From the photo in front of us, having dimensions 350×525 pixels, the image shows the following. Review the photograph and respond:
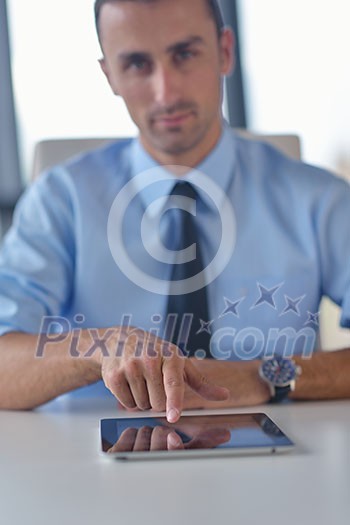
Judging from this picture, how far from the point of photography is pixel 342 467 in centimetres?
65

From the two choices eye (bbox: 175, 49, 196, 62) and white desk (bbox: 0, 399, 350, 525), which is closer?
white desk (bbox: 0, 399, 350, 525)

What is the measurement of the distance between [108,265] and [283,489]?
0.66 meters

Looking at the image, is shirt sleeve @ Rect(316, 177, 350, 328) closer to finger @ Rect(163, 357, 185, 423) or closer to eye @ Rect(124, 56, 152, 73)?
eye @ Rect(124, 56, 152, 73)

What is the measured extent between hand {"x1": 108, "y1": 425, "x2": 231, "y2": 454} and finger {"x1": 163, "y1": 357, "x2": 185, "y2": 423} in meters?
0.02

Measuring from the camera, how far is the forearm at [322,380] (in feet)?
3.27

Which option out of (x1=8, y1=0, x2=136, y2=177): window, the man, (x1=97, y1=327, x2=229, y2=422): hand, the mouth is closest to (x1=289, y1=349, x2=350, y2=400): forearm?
the man

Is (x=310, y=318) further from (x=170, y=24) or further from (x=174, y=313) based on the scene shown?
(x=170, y=24)

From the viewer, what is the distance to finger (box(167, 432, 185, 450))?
692 millimetres

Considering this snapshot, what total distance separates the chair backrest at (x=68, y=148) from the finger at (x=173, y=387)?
2.41 ft

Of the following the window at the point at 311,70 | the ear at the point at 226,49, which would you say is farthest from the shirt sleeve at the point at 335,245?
the window at the point at 311,70

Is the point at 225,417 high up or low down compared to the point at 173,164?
down

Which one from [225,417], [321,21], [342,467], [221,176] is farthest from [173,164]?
[321,21]

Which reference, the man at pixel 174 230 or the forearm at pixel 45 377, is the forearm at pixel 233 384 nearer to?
the man at pixel 174 230

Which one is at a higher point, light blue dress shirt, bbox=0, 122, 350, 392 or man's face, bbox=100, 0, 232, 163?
man's face, bbox=100, 0, 232, 163
